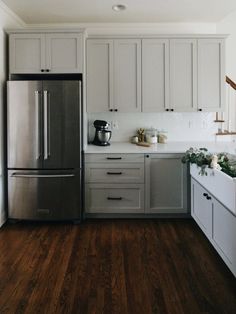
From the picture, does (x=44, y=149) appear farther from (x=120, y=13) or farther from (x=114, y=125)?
(x=120, y=13)

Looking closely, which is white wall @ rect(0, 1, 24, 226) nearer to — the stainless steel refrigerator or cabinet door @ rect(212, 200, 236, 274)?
the stainless steel refrigerator

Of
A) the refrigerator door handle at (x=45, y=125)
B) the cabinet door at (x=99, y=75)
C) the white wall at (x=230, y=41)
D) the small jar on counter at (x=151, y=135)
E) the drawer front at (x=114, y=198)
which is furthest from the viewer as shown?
the white wall at (x=230, y=41)

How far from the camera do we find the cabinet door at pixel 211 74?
4141mm

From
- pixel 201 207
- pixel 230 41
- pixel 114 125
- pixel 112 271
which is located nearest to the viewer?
pixel 112 271

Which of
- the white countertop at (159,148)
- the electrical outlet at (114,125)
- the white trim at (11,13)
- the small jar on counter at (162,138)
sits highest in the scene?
the white trim at (11,13)

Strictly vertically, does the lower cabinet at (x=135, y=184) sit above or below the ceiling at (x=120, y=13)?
below

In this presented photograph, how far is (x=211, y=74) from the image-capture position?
164 inches

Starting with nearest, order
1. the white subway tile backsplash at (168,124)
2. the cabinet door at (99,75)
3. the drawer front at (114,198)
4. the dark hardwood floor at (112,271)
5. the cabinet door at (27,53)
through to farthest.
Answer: the dark hardwood floor at (112,271), the cabinet door at (27,53), the drawer front at (114,198), the cabinet door at (99,75), the white subway tile backsplash at (168,124)

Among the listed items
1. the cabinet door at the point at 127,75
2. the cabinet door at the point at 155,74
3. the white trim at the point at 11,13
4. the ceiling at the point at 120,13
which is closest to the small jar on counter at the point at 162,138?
the cabinet door at the point at 155,74

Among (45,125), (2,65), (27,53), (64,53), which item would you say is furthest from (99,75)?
(2,65)

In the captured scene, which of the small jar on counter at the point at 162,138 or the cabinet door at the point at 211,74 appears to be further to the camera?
the small jar on counter at the point at 162,138

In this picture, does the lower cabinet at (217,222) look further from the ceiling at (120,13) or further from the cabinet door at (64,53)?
the ceiling at (120,13)

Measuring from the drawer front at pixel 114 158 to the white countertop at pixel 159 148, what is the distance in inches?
1.7

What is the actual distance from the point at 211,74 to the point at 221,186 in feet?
7.13
